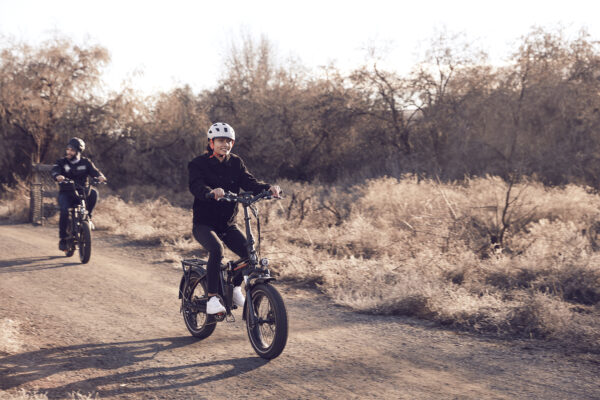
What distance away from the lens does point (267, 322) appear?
16.0 feet

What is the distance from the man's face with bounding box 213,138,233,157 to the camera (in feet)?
17.1

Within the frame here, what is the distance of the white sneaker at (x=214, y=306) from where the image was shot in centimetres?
507

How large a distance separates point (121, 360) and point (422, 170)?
19.9m

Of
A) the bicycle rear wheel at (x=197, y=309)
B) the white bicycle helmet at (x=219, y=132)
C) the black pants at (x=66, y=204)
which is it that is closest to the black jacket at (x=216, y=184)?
the white bicycle helmet at (x=219, y=132)

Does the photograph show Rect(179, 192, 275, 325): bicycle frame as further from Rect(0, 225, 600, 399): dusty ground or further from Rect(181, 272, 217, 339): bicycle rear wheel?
Rect(0, 225, 600, 399): dusty ground

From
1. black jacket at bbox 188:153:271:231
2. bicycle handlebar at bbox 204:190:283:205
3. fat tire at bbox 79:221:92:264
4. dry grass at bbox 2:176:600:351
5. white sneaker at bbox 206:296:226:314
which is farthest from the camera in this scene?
fat tire at bbox 79:221:92:264

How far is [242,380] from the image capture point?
14.4ft

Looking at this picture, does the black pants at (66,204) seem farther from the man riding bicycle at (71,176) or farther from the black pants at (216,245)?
the black pants at (216,245)

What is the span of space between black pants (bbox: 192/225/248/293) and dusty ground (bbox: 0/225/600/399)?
692mm

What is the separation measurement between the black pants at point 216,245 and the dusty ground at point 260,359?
0.69 meters

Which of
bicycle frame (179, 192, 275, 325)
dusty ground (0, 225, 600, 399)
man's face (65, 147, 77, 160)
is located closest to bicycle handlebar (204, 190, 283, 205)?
bicycle frame (179, 192, 275, 325)

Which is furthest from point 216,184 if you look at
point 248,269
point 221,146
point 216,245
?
point 248,269

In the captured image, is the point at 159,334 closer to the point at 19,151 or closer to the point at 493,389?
the point at 493,389

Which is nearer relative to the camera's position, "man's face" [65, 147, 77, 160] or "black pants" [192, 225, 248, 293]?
"black pants" [192, 225, 248, 293]
